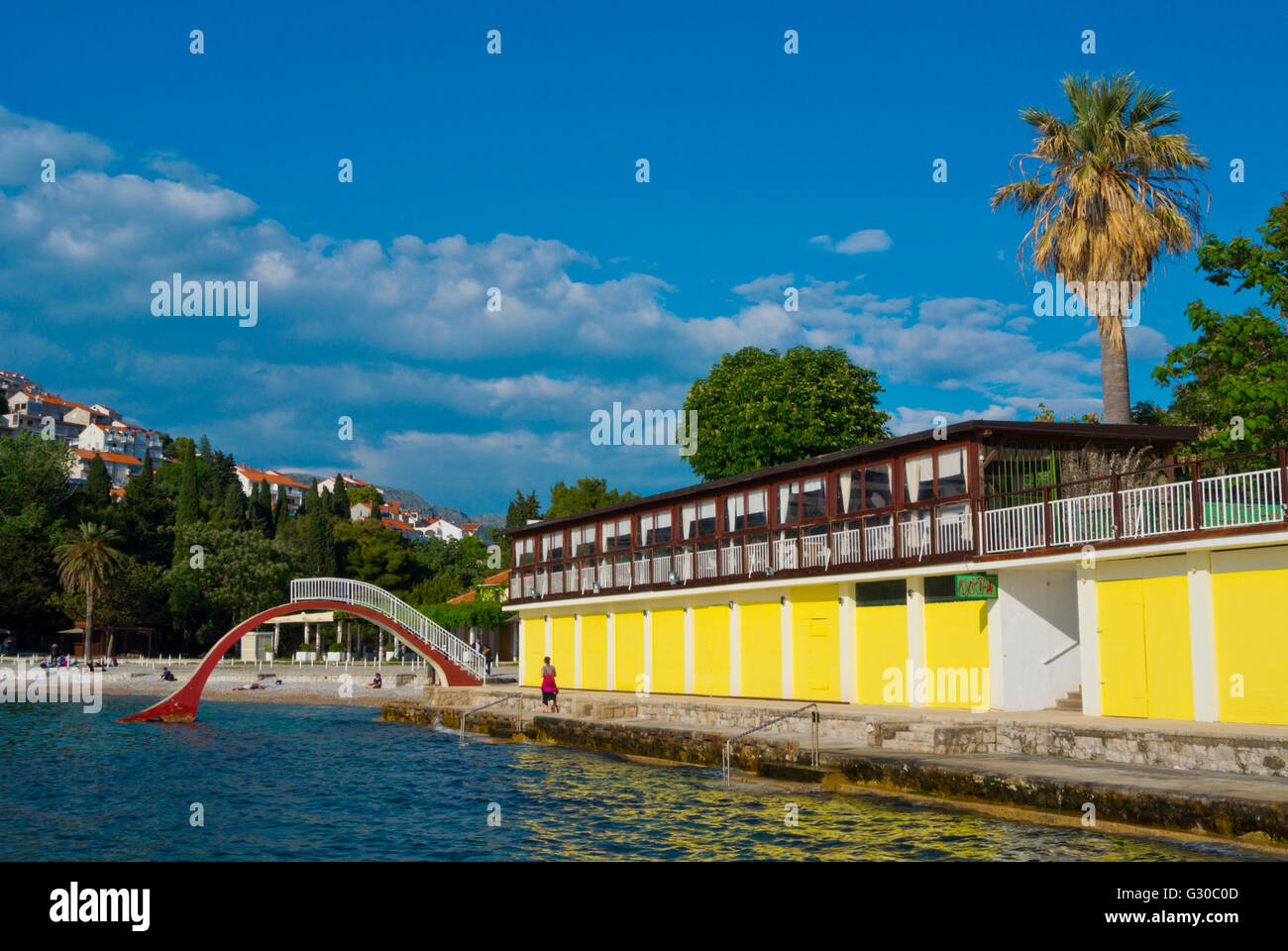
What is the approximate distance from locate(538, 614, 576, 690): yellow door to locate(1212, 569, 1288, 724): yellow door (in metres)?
27.6

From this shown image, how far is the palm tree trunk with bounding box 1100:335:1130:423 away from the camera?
35.6 meters

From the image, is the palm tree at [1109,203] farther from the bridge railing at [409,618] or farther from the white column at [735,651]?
the bridge railing at [409,618]

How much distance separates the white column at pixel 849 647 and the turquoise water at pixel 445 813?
5822 mm

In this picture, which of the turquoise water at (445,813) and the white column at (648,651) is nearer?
the turquoise water at (445,813)

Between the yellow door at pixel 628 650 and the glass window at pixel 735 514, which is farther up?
the glass window at pixel 735 514

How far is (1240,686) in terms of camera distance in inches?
783

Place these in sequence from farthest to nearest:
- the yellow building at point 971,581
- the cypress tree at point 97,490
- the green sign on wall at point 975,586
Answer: the cypress tree at point 97,490, the green sign on wall at point 975,586, the yellow building at point 971,581

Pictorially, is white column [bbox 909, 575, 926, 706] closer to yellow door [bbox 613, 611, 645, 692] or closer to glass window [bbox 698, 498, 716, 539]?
glass window [bbox 698, 498, 716, 539]

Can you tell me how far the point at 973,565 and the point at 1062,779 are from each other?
334 inches

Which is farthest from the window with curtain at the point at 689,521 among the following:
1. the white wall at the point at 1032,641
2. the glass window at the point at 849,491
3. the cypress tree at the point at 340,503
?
the cypress tree at the point at 340,503

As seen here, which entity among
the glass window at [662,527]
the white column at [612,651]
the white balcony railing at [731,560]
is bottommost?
the white column at [612,651]

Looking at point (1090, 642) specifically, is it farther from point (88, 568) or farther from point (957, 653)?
point (88, 568)

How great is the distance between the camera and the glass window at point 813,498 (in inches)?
1207
